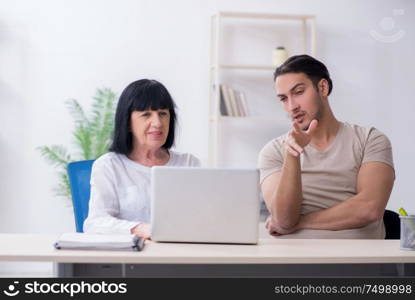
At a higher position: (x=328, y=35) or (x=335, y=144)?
(x=328, y=35)

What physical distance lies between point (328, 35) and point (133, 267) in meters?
3.92

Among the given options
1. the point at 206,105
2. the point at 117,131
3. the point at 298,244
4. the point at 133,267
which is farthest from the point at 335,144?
the point at 206,105

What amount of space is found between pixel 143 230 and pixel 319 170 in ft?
2.66

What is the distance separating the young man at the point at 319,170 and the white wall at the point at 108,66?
2605mm

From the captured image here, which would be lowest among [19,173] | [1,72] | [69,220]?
[69,220]

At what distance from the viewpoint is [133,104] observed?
2871mm

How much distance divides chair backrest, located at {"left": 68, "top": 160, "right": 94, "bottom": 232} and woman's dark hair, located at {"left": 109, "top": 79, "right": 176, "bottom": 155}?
8.0 inches

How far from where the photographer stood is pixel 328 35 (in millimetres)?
5660

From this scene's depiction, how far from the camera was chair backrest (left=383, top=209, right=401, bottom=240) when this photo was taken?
9.36 ft

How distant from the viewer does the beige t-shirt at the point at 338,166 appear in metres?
2.78

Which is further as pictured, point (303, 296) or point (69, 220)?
point (69, 220)

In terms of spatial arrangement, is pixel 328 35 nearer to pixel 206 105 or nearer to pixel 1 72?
pixel 206 105

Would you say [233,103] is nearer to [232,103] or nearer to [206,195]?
[232,103]

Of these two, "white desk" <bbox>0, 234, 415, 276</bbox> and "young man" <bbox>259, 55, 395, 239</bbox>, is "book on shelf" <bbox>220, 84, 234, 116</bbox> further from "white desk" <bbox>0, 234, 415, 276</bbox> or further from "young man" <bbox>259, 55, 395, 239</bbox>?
"white desk" <bbox>0, 234, 415, 276</bbox>
